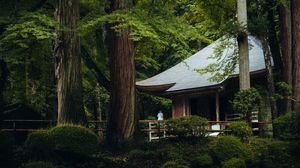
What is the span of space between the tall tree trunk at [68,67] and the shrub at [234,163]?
5.20 m

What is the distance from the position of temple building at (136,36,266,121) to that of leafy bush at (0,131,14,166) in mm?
12387

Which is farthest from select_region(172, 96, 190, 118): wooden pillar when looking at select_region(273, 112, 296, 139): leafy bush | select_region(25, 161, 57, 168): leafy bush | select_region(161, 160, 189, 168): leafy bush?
select_region(25, 161, 57, 168): leafy bush

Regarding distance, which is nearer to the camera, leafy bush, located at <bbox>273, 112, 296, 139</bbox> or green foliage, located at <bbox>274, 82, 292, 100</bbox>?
leafy bush, located at <bbox>273, 112, 296, 139</bbox>

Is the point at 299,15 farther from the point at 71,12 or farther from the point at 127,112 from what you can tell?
the point at 71,12

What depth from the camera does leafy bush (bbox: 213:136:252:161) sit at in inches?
571

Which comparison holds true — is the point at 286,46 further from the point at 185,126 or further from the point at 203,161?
the point at 203,161

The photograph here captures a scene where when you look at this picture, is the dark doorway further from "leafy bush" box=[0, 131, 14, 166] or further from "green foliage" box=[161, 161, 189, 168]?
"leafy bush" box=[0, 131, 14, 166]

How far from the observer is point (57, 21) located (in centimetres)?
1564

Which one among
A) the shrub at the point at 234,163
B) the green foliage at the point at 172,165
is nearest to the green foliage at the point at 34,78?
the green foliage at the point at 172,165

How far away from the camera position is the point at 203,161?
1436 centimetres

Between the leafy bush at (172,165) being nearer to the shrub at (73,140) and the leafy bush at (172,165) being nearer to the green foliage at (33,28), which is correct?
the shrub at (73,140)

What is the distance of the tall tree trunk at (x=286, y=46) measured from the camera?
1972 cm

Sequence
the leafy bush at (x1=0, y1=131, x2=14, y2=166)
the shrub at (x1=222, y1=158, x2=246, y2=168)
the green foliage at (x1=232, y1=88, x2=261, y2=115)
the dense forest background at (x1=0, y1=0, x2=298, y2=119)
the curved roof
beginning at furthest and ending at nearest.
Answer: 1. the curved roof
2. the green foliage at (x1=232, y1=88, x2=261, y2=115)
3. the dense forest background at (x1=0, y1=0, x2=298, y2=119)
4. the leafy bush at (x1=0, y1=131, x2=14, y2=166)
5. the shrub at (x1=222, y1=158, x2=246, y2=168)

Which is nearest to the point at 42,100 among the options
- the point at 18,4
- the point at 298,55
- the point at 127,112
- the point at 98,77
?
the point at 98,77
